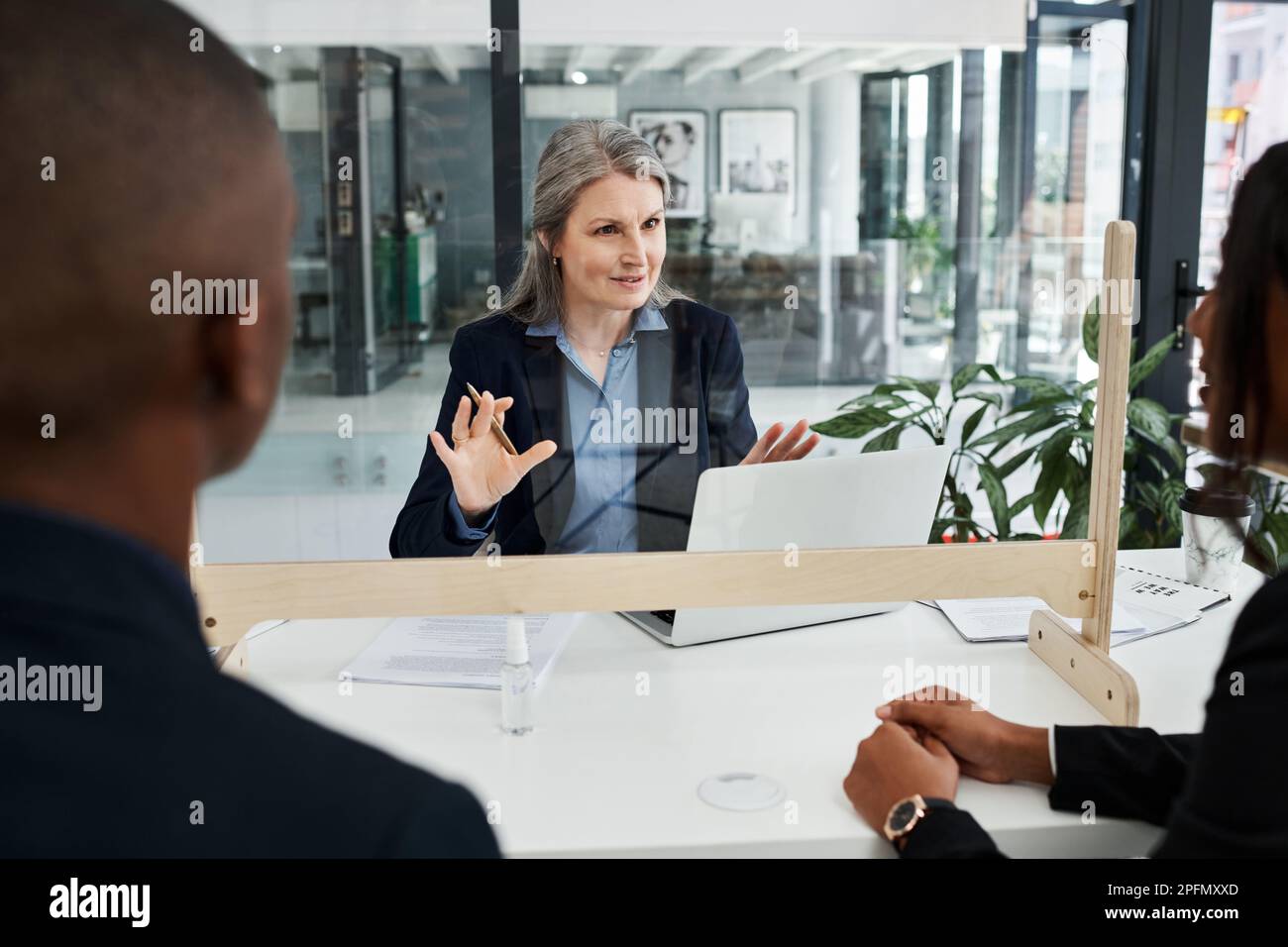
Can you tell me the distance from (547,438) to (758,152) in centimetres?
172

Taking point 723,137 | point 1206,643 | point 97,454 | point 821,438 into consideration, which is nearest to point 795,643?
point 821,438

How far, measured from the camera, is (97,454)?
460 mm

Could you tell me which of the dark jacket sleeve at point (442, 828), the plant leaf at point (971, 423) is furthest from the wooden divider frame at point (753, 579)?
→ the dark jacket sleeve at point (442, 828)

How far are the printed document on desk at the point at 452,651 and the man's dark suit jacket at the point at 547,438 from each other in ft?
0.52

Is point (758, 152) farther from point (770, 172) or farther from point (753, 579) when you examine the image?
point (753, 579)

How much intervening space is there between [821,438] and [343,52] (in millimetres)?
1807

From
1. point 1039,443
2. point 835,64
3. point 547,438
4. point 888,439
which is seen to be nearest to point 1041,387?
point 1039,443

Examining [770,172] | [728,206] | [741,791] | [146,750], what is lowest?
[741,791]

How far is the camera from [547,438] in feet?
5.14

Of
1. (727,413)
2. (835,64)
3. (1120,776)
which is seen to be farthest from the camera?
(835,64)

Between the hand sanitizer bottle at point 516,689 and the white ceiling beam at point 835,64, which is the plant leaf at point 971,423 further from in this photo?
the hand sanitizer bottle at point 516,689

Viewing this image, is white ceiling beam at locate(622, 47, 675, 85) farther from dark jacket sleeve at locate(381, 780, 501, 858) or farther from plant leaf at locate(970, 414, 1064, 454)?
dark jacket sleeve at locate(381, 780, 501, 858)
